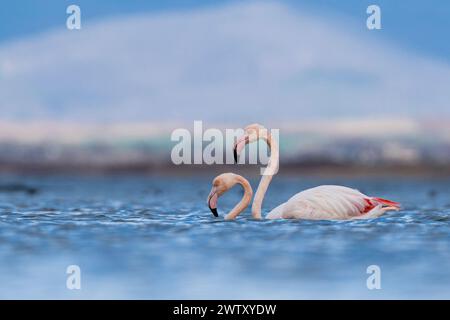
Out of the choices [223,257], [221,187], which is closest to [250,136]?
[221,187]

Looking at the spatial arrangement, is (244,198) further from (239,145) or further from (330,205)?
(330,205)

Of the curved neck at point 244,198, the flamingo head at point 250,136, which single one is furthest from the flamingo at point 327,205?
the curved neck at point 244,198

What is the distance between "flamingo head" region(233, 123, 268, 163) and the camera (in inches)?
659

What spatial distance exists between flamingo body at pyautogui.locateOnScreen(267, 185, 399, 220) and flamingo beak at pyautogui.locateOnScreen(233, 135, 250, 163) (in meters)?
1.36

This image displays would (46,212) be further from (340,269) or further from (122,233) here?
(340,269)

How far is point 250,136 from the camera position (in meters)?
17.3

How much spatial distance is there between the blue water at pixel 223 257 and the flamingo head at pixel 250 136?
146cm

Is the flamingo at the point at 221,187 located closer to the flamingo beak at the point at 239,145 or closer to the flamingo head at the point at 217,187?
the flamingo head at the point at 217,187

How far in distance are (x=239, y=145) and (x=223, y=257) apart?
3.53m

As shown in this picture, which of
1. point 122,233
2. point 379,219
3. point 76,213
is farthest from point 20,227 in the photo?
point 379,219

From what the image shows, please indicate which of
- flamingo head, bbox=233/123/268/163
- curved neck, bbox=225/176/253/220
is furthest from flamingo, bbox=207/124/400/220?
curved neck, bbox=225/176/253/220

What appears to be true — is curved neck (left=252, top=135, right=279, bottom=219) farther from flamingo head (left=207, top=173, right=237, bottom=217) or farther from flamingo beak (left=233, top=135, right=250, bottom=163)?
flamingo head (left=207, top=173, right=237, bottom=217)

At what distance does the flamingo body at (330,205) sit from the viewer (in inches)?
652

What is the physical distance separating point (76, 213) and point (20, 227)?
375 cm
